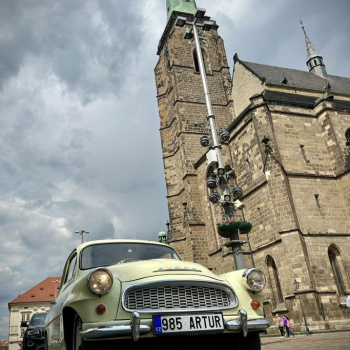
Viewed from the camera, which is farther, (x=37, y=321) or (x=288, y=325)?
(x=288, y=325)

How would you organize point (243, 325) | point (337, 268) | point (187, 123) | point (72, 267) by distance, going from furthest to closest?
point (187, 123) < point (337, 268) < point (72, 267) < point (243, 325)

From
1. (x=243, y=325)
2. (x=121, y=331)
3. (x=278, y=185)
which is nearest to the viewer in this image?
(x=121, y=331)

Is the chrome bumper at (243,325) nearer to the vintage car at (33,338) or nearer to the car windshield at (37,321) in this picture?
the vintage car at (33,338)

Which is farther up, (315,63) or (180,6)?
(180,6)

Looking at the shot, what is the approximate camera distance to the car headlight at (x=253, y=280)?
385cm

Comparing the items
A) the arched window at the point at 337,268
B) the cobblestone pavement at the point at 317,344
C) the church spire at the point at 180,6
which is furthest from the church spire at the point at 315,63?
the cobblestone pavement at the point at 317,344

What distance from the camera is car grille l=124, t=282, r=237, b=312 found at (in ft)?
10.5

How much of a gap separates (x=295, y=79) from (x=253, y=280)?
1123 inches

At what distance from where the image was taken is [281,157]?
1823 cm

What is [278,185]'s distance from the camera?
1662 cm

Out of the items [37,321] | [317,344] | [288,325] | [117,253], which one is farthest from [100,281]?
[288,325]

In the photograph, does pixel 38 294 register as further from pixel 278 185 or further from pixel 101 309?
pixel 101 309

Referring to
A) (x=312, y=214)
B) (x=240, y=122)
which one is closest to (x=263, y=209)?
(x=312, y=214)

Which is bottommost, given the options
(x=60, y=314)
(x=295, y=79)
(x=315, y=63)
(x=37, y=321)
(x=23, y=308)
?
(x=60, y=314)
